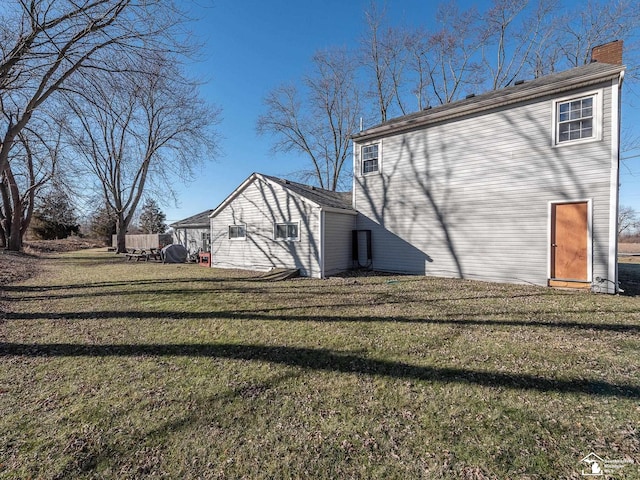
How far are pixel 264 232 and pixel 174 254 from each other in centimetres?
798

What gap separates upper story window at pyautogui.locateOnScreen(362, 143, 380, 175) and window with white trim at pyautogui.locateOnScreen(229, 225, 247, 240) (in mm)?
6031

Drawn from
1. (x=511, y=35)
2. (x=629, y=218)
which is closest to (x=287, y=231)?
(x=511, y=35)

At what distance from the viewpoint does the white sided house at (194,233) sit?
61.9 feet

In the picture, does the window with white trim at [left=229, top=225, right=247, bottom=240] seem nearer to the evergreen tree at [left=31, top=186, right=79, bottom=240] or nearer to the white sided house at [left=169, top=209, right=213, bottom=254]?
the white sided house at [left=169, top=209, right=213, bottom=254]

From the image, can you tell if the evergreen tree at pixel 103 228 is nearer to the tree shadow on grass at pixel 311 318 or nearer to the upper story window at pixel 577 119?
the tree shadow on grass at pixel 311 318

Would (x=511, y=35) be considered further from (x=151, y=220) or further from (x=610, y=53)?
(x=151, y=220)

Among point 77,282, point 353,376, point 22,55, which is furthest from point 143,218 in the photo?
point 353,376

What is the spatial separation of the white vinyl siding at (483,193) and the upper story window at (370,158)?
466 mm

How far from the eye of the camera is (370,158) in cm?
1180

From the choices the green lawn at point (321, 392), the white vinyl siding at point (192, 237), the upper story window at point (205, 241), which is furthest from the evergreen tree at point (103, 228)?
the green lawn at point (321, 392)

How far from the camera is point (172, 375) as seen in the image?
343 centimetres

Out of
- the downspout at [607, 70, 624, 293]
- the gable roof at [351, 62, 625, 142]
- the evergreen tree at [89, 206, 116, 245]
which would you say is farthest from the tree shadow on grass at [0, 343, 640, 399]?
the evergreen tree at [89, 206, 116, 245]

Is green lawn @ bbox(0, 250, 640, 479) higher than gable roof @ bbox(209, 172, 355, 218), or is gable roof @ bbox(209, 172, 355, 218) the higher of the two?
gable roof @ bbox(209, 172, 355, 218)

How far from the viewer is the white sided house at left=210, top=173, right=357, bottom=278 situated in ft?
35.4
